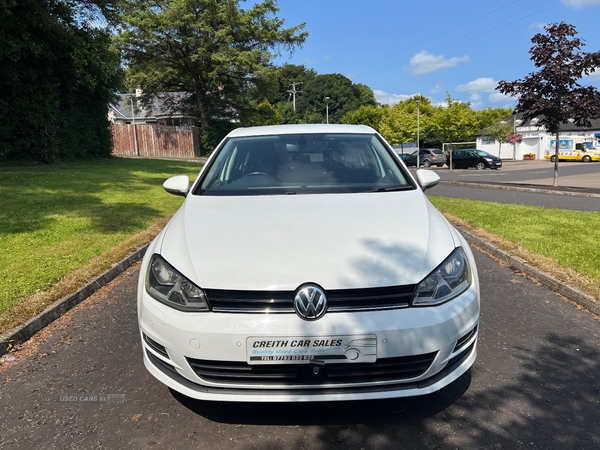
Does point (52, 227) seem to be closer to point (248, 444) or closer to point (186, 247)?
point (186, 247)

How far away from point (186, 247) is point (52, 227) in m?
5.14

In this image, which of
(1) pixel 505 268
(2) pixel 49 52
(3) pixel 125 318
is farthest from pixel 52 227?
(2) pixel 49 52

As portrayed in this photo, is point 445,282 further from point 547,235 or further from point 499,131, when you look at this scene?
point 499,131

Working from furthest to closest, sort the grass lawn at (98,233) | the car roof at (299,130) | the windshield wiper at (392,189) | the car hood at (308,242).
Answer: the grass lawn at (98,233) → the car roof at (299,130) → the windshield wiper at (392,189) → the car hood at (308,242)

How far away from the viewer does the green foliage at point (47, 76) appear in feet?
51.0

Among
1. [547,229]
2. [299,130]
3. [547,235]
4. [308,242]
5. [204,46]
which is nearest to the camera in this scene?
[308,242]

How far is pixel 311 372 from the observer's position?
2.26 meters

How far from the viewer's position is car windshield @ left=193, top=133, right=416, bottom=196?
351cm

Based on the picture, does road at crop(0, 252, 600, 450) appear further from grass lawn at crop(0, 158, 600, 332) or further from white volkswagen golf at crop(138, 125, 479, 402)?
grass lawn at crop(0, 158, 600, 332)

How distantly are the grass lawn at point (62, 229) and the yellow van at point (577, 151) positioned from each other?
1752 inches

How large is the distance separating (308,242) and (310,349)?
592 mm

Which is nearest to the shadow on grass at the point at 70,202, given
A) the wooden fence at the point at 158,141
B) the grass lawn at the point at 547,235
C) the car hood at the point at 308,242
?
the car hood at the point at 308,242

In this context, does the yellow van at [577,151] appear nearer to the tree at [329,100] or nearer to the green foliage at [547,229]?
the green foliage at [547,229]

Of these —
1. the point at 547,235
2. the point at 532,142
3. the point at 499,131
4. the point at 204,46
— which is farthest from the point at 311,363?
the point at 532,142
